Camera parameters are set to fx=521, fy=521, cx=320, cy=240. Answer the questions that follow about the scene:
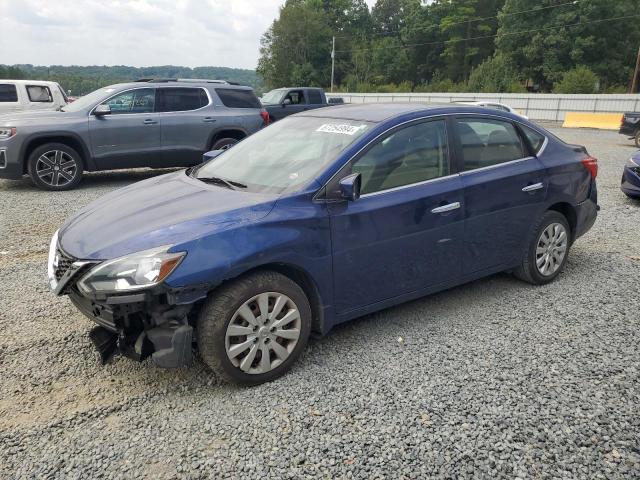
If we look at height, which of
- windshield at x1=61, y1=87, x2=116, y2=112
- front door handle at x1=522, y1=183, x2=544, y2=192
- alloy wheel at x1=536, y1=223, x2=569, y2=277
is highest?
windshield at x1=61, y1=87, x2=116, y2=112

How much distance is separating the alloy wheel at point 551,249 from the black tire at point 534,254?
0.03 meters

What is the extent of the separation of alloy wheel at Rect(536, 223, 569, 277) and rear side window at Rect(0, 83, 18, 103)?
1360cm

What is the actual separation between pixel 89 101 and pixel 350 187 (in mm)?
7644

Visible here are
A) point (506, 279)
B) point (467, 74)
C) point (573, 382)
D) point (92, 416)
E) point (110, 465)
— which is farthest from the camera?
point (467, 74)

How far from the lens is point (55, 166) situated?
879 cm

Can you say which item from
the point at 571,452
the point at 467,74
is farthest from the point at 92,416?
the point at 467,74

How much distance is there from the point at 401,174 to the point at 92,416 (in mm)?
2450

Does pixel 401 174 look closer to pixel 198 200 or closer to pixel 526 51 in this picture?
pixel 198 200

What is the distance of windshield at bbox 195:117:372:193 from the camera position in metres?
3.49

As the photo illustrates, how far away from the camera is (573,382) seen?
10.4 ft

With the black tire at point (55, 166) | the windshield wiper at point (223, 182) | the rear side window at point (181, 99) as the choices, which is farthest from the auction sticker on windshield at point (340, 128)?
the rear side window at point (181, 99)

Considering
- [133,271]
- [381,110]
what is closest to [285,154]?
[381,110]

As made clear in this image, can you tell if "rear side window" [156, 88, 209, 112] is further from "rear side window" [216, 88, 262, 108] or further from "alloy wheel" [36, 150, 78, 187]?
"alloy wheel" [36, 150, 78, 187]

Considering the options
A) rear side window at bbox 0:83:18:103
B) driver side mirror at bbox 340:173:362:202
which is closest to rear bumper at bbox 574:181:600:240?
driver side mirror at bbox 340:173:362:202
